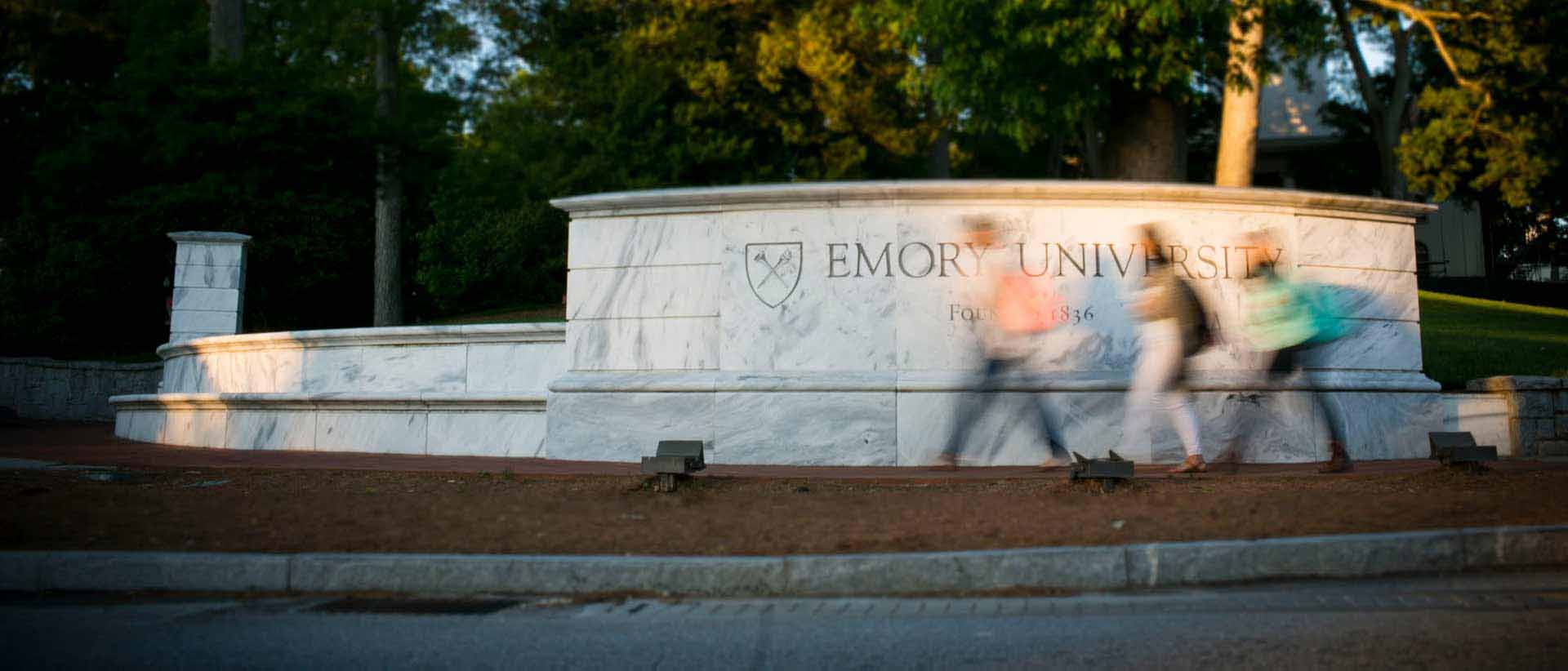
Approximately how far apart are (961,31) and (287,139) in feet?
45.9

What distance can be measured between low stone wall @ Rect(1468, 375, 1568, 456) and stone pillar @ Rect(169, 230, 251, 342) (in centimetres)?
1488

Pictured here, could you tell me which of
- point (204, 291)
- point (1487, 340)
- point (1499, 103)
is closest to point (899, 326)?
point (1487, 340)

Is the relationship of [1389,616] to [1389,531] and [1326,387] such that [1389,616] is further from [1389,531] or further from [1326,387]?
[1326,387]

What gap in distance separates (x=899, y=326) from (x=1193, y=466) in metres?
2.63

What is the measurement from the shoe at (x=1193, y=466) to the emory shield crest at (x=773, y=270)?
3.46 meters

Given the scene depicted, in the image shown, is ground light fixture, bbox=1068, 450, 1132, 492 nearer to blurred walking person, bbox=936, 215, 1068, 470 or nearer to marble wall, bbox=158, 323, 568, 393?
blurred walking person, bbox=936, 215, 1068, 470

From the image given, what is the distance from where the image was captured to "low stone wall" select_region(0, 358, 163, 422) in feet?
80.9

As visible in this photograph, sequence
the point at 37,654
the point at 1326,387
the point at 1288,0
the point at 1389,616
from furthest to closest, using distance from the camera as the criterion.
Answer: the point at 1288,0 < the point at 1326,387 < the point at 1389,616 < the point at 37,654

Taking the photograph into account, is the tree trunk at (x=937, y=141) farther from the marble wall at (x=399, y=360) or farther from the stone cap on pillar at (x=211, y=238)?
the marble wall at (x=399, y=360)

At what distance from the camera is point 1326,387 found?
10328 millimetres

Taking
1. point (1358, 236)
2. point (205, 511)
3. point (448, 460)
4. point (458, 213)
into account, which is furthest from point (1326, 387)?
point (458, 213)

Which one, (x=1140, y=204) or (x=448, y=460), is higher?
(x=1140, y=204)

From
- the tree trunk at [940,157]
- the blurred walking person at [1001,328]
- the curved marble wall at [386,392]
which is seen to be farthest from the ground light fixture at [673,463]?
the tree trunk at [940,157]

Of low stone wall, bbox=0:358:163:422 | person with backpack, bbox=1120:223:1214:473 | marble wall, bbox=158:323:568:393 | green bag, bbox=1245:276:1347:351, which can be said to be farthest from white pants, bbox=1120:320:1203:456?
low stone wall, bbox=0:358:163:422
